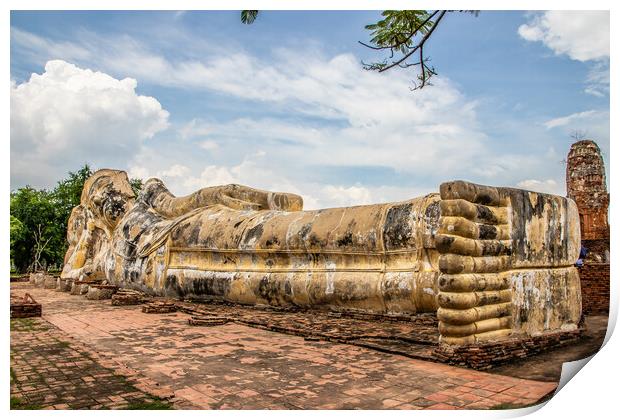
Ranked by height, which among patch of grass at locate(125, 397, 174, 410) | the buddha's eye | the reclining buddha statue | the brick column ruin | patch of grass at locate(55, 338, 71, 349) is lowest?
patch of grass at locate(125, 397, 174, 410)

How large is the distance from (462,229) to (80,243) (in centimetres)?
1046

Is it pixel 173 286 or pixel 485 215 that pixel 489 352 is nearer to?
pixel 485 215

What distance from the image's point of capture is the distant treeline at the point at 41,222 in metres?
16.7

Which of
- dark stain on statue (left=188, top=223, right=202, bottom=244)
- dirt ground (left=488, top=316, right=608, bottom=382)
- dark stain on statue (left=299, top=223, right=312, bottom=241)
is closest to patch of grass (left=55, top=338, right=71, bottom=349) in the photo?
dark stain on statue (left=299, top=223, right=312, bottom=241)

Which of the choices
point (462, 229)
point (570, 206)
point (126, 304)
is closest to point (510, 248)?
point (462, 229)

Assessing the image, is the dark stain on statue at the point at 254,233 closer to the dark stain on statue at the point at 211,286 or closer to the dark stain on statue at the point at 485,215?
the dark stain on statue at the point at 211,286

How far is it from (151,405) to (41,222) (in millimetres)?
16044

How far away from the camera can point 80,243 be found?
1237cm

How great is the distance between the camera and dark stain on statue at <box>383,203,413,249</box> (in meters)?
6.33

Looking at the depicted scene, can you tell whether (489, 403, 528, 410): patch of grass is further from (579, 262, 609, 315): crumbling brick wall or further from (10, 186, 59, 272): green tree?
(10, 186, 59, 272): green tree

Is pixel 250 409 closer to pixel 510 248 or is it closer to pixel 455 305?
pixel 455 305

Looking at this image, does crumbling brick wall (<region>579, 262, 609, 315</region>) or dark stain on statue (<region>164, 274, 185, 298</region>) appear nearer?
crumbling brick wall (<region>579, 262, 609, 315</region>)

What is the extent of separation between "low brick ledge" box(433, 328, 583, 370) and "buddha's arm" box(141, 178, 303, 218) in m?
6.03

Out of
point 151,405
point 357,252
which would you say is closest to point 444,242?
point 151,405
